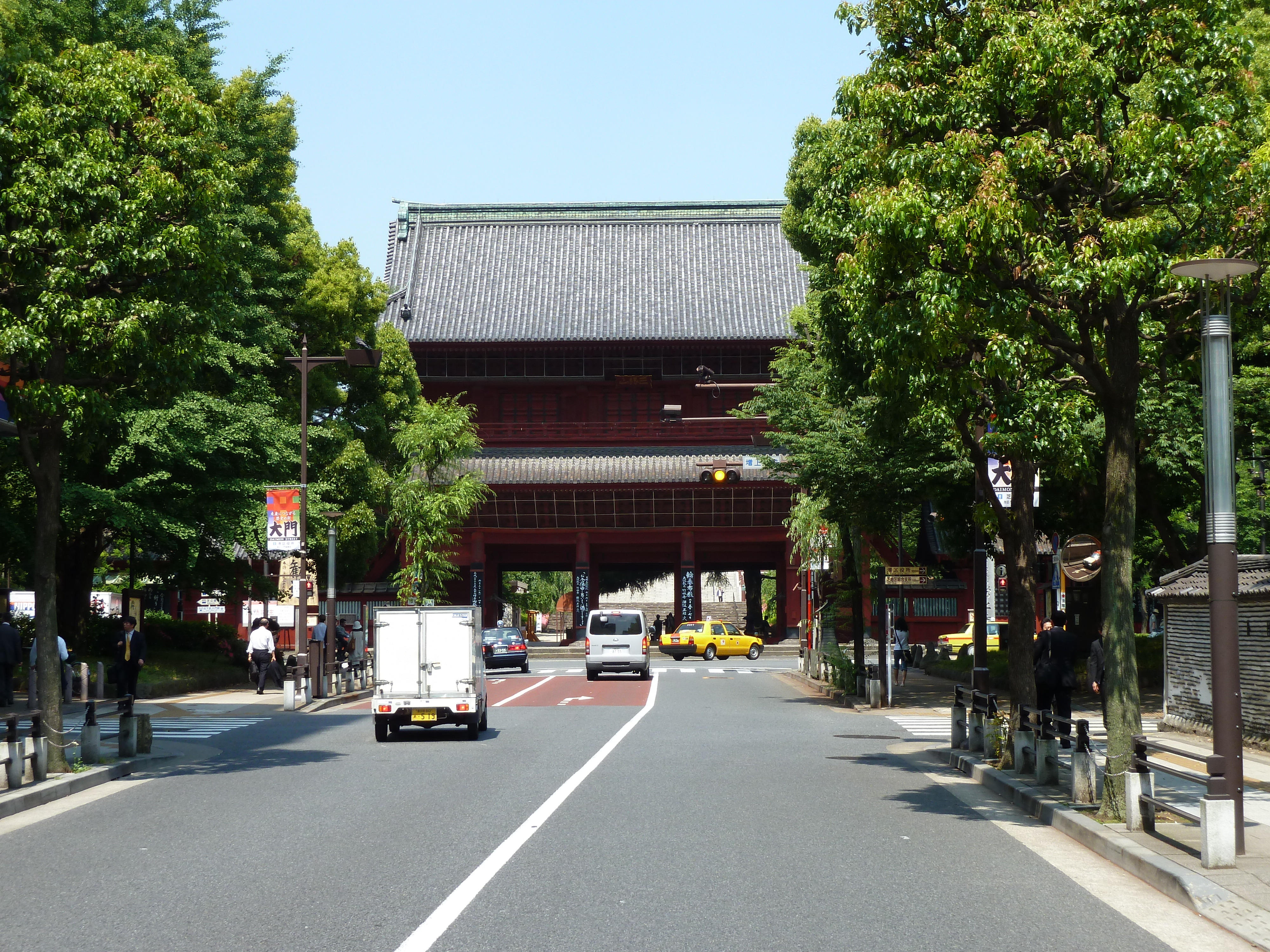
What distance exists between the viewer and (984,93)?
11664 millimetres

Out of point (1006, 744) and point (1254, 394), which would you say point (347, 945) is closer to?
point (1006, 744)

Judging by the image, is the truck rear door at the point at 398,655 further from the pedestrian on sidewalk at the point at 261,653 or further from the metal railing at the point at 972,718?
the pedestrian on sidewalk at the point at 261,653

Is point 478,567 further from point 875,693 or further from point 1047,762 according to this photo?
point 1047,762

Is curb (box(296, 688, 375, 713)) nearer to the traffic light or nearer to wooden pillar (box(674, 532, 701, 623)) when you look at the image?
the traffic light

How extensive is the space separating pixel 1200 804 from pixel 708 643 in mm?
47846

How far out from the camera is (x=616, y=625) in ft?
129

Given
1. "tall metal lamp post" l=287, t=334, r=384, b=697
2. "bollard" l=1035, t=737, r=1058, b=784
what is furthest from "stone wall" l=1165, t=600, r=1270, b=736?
"tall metal lamp post" l=287, t=334, r=384, b=697

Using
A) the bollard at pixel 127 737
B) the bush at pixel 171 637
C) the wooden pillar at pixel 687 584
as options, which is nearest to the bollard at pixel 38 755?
the bollard at pixel 127 737

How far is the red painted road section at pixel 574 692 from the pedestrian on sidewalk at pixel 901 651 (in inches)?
263

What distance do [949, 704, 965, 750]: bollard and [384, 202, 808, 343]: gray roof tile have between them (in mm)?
42165

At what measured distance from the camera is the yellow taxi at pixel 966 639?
161ft

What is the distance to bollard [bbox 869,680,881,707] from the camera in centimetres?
2772

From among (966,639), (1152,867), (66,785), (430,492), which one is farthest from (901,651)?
(1152,867)

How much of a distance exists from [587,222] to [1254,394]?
49143 mm
